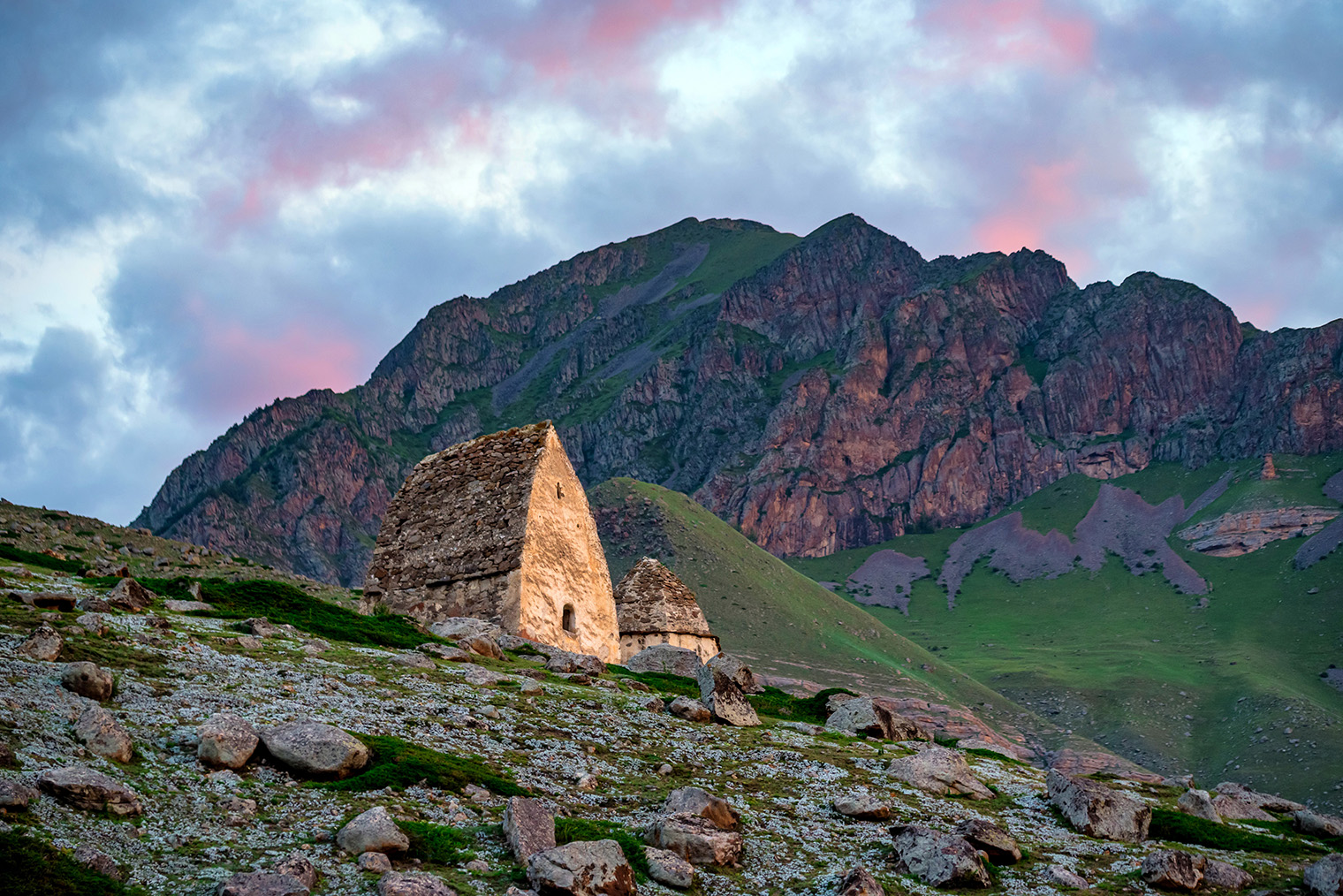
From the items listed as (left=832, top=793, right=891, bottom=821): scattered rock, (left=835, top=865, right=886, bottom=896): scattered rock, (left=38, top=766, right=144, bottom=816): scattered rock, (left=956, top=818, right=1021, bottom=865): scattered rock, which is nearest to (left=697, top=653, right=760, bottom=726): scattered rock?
(left=832, top=793, right=891, bottom=821): scattered rock

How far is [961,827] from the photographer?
14.4 m

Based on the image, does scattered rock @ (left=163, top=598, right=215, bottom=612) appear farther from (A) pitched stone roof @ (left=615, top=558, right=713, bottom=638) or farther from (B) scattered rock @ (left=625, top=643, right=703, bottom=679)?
(A) pitched stone roof @ (left=615, top=558, right=713, bottom=638)

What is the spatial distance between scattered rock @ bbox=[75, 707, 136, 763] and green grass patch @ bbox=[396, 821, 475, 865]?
3.31 metres

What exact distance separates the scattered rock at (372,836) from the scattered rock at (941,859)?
6275 mm

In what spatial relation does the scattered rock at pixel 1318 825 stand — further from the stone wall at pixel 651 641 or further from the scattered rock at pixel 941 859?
the stone wall at pixel 651 641

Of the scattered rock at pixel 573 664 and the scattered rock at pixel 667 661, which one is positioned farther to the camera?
the scattered rock at pixel 667 661

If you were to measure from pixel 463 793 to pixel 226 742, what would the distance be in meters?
2.95

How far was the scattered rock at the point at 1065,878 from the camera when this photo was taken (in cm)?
1284

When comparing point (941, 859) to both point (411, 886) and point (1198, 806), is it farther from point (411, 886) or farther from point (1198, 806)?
point (1198, 806)

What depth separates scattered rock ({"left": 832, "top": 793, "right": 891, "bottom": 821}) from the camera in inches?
585

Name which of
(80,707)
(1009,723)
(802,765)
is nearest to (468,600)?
(802,765)

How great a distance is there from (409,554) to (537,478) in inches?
179

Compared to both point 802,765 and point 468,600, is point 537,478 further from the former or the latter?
point 802,765

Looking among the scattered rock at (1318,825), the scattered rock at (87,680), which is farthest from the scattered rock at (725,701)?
the scattered rock at (87,680)
